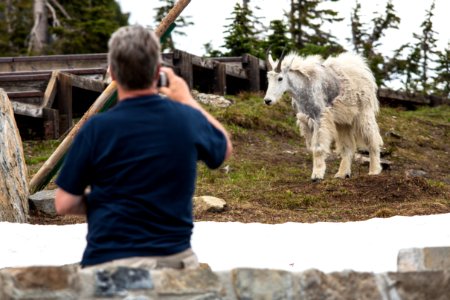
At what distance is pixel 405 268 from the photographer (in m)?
4.64

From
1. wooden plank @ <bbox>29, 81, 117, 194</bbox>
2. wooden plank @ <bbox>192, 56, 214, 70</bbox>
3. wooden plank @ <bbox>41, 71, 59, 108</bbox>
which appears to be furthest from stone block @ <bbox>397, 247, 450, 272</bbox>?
wooden plank @ <bbox>192, 56, 214, 70</bbox>

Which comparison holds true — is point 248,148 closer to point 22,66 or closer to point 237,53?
point 22,66

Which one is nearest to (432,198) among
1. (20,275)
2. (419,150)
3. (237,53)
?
(419,150)

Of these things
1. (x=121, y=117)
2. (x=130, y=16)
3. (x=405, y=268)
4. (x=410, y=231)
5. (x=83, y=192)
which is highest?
(x=121, y=117)

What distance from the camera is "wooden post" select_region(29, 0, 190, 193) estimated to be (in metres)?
10.4

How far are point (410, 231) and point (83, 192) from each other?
566 cm

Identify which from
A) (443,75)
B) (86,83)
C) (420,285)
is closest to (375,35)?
(443,75)

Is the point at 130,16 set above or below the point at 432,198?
below

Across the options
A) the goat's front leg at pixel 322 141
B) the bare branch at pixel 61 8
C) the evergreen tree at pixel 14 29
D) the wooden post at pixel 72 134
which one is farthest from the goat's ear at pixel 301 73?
the evergreen tree at pixel 14 29

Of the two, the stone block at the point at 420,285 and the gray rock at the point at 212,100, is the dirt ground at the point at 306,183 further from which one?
the stone block at the point at 420,285

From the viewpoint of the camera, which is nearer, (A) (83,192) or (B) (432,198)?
(A) (83,192)

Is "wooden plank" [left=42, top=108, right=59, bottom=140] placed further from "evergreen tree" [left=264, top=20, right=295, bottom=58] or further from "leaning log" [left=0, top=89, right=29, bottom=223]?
"evergreen tree" [left=264, top=20, right=295, bottom=58]

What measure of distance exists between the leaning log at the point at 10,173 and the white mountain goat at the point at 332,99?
15.7ft

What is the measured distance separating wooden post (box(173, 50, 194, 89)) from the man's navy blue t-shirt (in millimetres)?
14508
